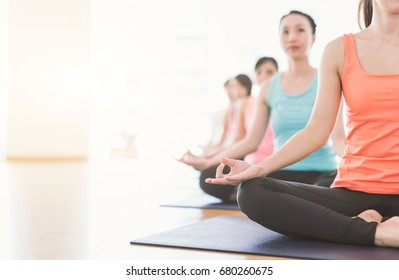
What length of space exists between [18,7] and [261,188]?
706 centimetres

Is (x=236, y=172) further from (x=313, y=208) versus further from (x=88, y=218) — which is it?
(x=88, y=218)

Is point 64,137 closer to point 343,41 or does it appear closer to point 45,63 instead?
point 45,63

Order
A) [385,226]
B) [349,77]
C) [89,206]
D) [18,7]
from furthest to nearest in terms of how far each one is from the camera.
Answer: [18,7] → [89,206] → [349,77] → [385,226]

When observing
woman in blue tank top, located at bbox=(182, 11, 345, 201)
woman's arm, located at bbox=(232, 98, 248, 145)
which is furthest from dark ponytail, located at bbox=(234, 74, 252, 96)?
woman in blue tank top, located at bbox=(182, 11, 345, 201)

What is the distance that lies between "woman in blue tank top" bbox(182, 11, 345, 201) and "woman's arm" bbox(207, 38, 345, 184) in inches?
32.4

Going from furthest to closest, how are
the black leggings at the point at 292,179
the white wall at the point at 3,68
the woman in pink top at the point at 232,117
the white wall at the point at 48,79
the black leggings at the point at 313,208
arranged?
1. the white wall at the point at 48,79
2. the white wall at the point at 3,68
3. the woman in pink top at the point at 232,117
4. the black leggings at the point at 292,179
5. the black leggings at the point at 313,208

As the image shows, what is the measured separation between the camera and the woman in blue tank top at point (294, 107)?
2555 millimetres

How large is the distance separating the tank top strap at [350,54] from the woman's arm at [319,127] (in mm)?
15

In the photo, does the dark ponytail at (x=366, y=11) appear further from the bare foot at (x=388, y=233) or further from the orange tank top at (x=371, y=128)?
the bare foot at (x=388, y=233)

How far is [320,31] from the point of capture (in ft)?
22.6

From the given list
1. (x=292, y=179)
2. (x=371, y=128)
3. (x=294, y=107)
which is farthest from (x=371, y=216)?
(x=294, y=107)

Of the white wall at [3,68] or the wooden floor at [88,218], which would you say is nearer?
the wooden floor at [88,218]

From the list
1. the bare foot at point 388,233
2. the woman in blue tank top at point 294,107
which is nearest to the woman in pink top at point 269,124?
the woman in blue tank top at point 294,107

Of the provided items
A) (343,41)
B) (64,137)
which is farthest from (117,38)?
(343,41)
